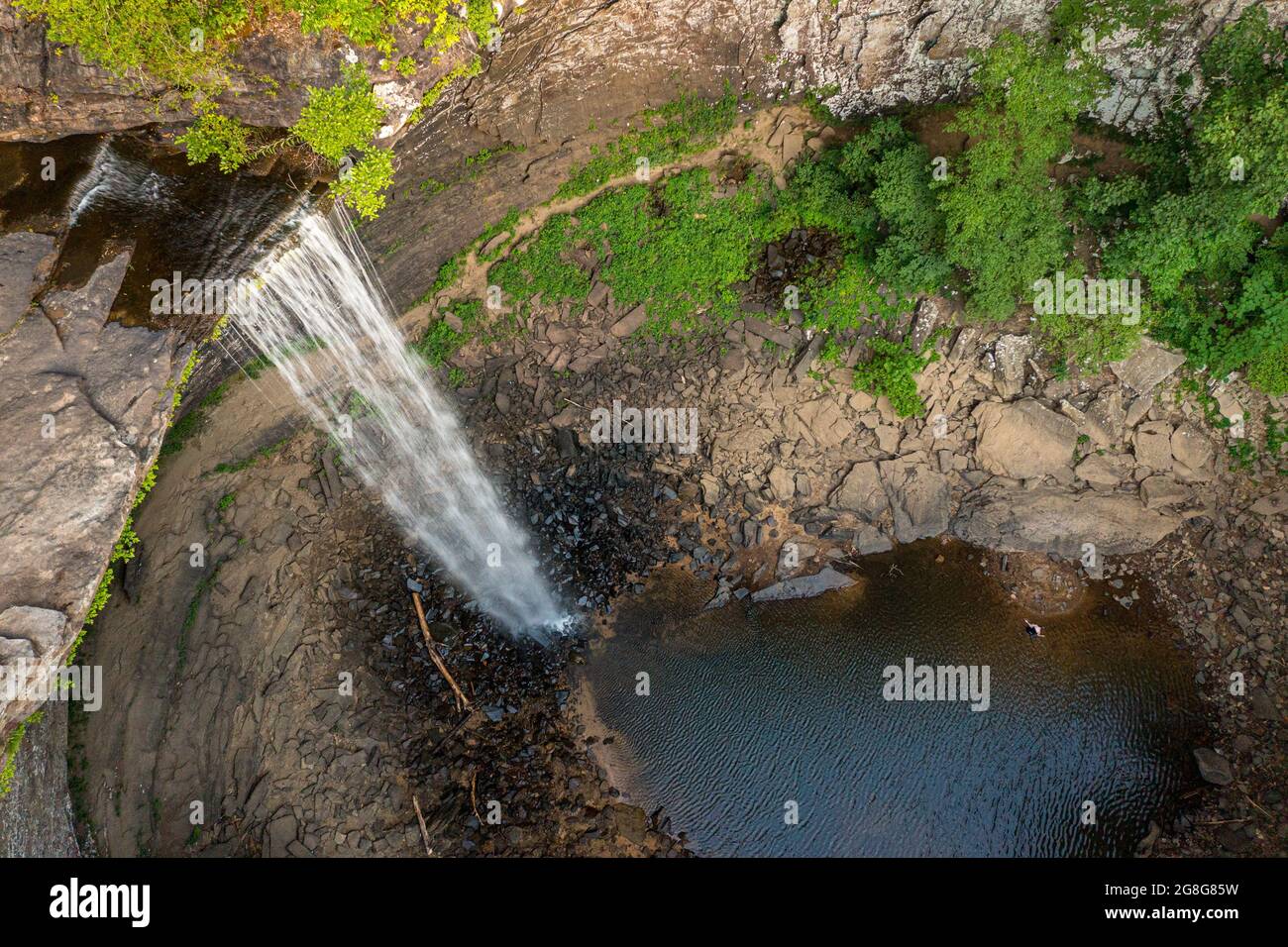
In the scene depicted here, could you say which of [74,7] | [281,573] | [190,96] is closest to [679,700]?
[281,573]

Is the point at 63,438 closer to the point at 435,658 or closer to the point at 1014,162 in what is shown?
the point at 435,658

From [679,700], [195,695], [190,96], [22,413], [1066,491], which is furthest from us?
[1066,491]

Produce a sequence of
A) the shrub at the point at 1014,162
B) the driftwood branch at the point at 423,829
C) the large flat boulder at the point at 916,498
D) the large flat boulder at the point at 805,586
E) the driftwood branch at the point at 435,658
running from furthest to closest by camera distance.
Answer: the large flat boulder at the point at 916,498 → the large flat boulder at the point at 805,586 → the driftwood branch at the point at 435,658 → the driftwood branch at the point at 423,829 → the shrub at the point at 1014,162

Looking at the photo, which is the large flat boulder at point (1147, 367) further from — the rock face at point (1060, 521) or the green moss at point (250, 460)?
the green moss at point (250, 460)

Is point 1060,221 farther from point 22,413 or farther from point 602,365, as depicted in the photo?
point 22,413

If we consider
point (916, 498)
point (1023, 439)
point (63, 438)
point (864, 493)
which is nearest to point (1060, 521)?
point (1023, 439)

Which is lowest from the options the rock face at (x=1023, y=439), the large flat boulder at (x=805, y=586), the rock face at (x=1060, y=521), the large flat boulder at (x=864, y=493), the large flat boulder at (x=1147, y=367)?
the large flat boulder at (x=805, y=586)

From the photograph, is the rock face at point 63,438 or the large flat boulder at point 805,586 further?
the large flat boulder at point 805,586

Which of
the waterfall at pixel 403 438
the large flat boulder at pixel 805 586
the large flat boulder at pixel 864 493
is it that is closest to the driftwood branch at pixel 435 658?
the waterfall at pixel 403 438
